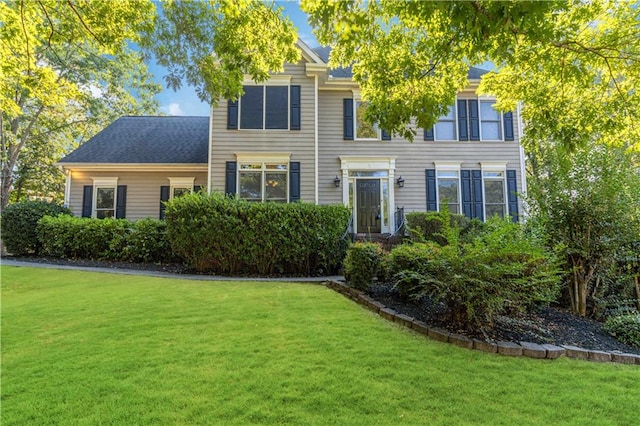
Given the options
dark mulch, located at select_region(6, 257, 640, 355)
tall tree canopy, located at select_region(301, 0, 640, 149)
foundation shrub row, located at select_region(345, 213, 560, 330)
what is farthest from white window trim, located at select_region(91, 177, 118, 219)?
foundation shrub row, located at select_region(345, 213, 560, 330)

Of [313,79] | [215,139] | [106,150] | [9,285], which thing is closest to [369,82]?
[313,79]

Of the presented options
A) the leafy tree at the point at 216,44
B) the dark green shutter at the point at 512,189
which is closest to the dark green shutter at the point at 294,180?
the leafy tree at the point at 216,44

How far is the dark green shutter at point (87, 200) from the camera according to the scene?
501 inches

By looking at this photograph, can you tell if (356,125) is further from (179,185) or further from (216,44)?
(216,44)

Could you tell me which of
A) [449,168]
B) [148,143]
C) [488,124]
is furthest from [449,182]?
[148,143]

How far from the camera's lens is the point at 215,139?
11.3 m

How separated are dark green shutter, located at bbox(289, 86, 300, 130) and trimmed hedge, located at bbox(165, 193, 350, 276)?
14.4 ft

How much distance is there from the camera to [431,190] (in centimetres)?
1212

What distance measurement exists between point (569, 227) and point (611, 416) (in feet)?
11.4

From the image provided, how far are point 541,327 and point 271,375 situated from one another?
3342 millimetres

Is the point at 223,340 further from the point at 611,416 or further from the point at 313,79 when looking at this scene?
the point at 313,79

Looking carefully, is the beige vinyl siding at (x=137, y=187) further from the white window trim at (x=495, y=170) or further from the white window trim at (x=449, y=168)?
the white window trim at (x=495, y=170)

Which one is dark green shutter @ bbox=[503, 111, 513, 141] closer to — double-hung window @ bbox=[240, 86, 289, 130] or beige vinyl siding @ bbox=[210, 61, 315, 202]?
beige vinyl siding @ bbox=[210, 61, 315, 202]

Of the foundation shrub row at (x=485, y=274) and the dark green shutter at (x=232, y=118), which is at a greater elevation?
the dark green shutter at (x=232, y=118)
